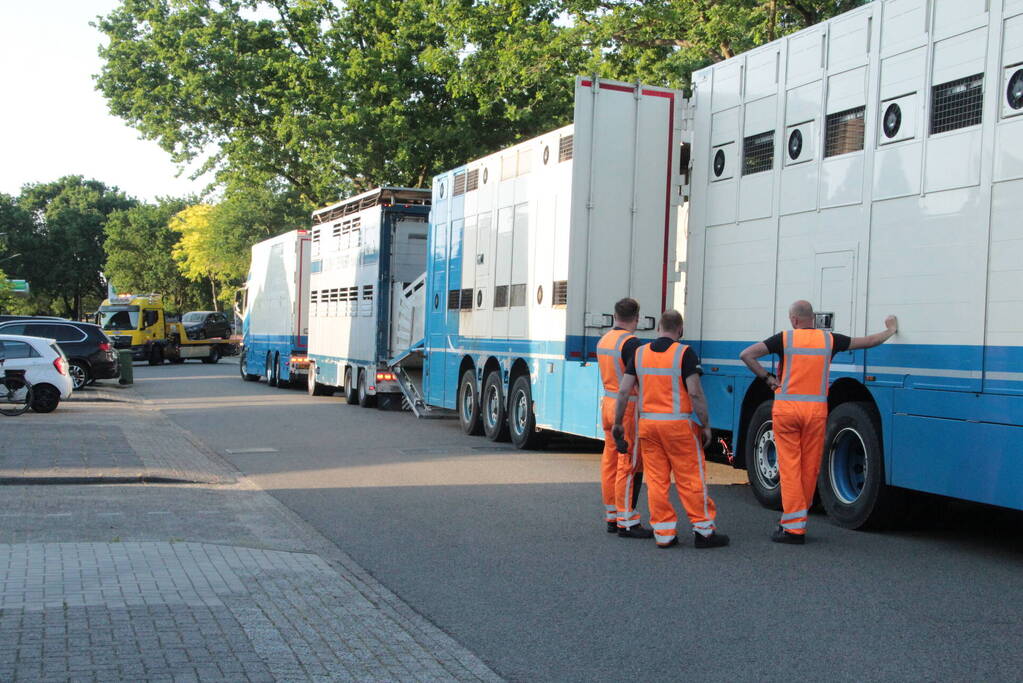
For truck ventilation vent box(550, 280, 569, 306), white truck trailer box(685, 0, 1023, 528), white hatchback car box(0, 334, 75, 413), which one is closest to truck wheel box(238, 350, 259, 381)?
white hatchback car box(0, 334, 75, 413)

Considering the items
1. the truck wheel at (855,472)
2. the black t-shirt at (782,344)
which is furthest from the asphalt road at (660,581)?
the black t-shirt at (782,344)

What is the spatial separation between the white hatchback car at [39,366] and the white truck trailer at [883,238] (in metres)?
13.0

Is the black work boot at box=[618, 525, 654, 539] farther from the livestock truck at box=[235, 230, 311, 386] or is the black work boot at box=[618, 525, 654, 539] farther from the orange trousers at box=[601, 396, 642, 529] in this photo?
the livestock truck at box=[235, 230, 311, 386]

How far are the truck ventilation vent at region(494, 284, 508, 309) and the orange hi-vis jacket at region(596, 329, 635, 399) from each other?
23.0ft

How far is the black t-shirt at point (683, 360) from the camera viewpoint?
888cm

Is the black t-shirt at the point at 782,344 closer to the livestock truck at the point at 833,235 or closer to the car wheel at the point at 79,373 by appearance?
the livestock truck at the point at 833,235

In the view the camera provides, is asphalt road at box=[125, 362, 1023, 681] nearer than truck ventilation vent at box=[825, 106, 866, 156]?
Yes

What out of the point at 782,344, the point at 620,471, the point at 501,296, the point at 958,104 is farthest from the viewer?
the point at 501,296

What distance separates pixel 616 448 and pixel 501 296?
302 inches

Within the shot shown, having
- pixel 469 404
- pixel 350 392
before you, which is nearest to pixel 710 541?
pixel 469 404

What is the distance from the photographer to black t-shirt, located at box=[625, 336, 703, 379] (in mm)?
8875

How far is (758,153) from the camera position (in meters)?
11.3

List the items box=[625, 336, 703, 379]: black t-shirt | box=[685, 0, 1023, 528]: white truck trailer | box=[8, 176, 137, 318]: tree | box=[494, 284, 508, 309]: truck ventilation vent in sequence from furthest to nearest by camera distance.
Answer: box=[8, 176, 137, 318]: tree
box=[494, 284, 508, 309]: truck ventilation vent
box=[625, 336, 703, 379]: black t-shirt
box=[685, 0, 1023, 528]: white truck trailer

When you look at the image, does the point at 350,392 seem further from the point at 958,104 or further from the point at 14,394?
the point at 958,104
